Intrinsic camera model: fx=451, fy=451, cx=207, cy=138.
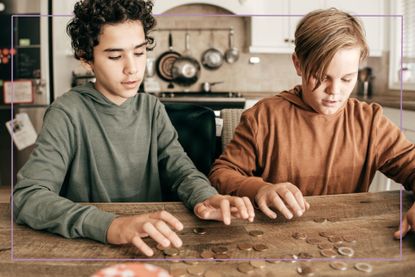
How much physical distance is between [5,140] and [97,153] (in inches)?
79.6

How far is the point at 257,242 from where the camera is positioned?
0.51 m

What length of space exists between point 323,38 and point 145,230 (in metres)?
0.48

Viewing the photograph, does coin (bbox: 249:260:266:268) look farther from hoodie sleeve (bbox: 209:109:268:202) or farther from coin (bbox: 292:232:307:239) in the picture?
hoodie sleeve (bbox: 209:109:268:202)

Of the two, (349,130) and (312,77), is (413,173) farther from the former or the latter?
(312,77)

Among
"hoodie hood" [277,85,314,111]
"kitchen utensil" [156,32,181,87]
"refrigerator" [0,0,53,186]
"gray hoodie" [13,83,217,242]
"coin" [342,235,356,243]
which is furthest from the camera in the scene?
"kitchen utensil" [156,32,181,87]

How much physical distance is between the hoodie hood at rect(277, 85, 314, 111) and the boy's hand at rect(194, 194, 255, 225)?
0.39 metres

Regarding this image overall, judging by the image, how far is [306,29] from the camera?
81cm

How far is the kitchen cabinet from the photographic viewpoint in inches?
116

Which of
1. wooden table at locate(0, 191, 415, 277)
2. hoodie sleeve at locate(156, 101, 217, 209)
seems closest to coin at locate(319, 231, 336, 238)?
wooden table at locate(0, 191, 415, 277)

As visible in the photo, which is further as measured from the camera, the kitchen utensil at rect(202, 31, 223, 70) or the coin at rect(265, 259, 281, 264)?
the kitchen utensil at rect(202, 31, 223, 70)

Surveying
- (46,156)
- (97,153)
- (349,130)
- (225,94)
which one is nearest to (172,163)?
(97,153)

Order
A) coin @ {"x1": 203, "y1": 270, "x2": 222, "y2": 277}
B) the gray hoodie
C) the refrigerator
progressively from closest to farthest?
coin @ {"x1": 203, "y1": 270, "x2": 222, "y2": 277} → the gray hoodie → the refrigerator

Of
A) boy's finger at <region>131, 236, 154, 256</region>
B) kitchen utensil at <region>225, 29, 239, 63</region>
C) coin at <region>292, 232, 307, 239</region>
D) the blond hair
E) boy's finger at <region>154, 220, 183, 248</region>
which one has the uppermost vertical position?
kitchen utensil at <region>225, 29, 239, 63</region>

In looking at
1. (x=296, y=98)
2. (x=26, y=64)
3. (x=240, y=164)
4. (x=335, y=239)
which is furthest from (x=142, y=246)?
(x=26, y=64)
